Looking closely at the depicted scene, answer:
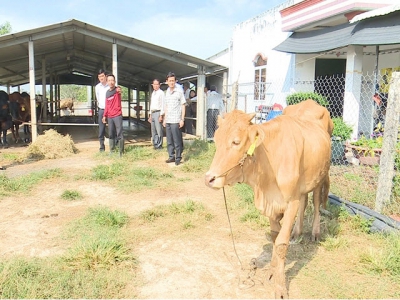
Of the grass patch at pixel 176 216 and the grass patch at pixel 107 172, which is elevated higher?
the grass patch at pixel 107 172

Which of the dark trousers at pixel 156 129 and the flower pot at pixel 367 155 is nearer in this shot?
the flower pot at pixel 367 155

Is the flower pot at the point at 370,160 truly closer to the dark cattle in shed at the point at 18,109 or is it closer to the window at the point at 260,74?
the window at the point at 260,74

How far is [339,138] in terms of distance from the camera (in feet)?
25.4

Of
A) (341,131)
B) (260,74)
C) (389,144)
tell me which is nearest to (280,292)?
(389,144)

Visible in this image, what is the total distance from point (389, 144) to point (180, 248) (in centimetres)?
279

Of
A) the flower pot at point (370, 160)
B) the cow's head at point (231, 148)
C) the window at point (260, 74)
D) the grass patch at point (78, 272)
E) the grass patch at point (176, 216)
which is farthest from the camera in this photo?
the window at point (260, 74)

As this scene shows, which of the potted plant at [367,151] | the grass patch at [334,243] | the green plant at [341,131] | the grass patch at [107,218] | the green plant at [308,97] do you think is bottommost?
the grass patch at [334,243]

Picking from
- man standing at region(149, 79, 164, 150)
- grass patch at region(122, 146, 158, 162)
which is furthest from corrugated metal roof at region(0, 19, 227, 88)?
grass patch at region(122, 146, 158, 162)

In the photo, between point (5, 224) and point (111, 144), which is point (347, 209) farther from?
point (111, 144)

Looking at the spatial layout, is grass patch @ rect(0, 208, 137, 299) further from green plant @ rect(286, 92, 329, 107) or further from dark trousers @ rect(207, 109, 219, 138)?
dark trousers @ rect(207, 109, 219, 138)

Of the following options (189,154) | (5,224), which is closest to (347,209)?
(5,224)

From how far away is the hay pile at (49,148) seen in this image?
28.7ft

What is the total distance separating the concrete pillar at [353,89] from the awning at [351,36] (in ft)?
1.61

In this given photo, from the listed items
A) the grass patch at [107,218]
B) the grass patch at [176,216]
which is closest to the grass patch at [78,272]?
the grass patch at [107,218]
